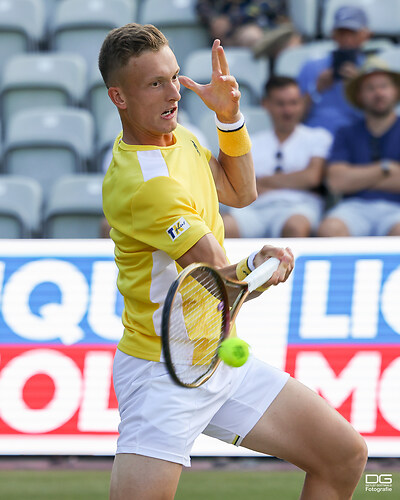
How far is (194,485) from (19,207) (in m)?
2.69

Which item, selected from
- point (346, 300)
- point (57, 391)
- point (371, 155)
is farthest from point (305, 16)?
point (57, 391)

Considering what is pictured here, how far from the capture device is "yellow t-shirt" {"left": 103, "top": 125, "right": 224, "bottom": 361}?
8.20 feet

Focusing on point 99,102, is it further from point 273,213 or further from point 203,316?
point 203,316

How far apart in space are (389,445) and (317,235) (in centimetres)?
157

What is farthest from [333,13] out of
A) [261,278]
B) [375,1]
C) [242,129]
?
[261,278]

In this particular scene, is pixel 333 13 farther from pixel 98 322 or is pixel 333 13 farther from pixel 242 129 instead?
pixel 242 129

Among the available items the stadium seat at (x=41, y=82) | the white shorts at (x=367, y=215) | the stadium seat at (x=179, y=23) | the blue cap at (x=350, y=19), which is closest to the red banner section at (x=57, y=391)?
the white shorts at (x=367, y=215)

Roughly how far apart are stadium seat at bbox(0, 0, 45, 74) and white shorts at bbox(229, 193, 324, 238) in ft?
10.3

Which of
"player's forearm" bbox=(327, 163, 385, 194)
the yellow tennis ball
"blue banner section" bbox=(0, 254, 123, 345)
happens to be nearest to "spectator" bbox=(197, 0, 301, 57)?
"player's forearm" bbox=(327, 163, 385, 194)

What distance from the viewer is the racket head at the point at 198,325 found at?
8.19 ft

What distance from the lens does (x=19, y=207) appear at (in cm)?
614

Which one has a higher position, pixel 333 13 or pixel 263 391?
pixel 333 13

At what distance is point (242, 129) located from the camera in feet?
9.50

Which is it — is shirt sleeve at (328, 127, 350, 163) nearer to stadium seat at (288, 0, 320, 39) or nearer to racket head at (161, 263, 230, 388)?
stadium seat at (288, 0, 320, 39)
